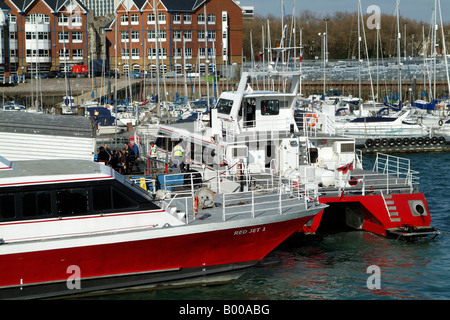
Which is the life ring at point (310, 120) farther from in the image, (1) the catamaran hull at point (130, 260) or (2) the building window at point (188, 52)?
(2) the building window at point (188, 52)

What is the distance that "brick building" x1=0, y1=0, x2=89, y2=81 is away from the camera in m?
93.8

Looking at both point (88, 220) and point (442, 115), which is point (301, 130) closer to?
point (88, 220)

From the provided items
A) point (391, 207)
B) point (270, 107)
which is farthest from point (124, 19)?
point (391, 207)

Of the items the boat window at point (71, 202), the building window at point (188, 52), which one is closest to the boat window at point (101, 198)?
the boat window at point (71, 202)

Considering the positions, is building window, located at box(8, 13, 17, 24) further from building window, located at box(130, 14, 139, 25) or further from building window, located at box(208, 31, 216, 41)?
building window, located at box(208, 31, 216, 41)

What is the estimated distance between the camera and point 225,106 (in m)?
27.1

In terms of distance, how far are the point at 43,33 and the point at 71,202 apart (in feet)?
278

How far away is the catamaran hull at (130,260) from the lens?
50.7 feet

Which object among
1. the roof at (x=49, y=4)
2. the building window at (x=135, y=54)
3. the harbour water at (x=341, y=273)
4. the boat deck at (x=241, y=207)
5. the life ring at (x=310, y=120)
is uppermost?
the roof at (x=49, y=4)

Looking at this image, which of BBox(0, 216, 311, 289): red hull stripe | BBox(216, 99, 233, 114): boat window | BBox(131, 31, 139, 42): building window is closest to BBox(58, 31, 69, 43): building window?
BBox(131, 31, 139, 42): building window

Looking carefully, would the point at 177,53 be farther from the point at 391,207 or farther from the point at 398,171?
the point at 391,207

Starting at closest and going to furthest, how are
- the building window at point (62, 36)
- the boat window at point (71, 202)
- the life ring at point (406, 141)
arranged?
1. the boat window at point (71, 202)
2. the life ring at point (406, 141)
3. the building window at point (62, 36)

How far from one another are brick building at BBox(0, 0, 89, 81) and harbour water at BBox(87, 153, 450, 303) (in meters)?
77.0
